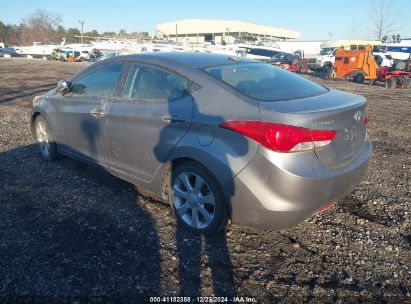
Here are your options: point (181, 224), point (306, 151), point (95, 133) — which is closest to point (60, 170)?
point (95, 133)

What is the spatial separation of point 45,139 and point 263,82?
348cm

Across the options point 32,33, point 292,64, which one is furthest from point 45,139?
point 32,33

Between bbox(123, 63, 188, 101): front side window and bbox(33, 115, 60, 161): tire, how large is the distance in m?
1.88

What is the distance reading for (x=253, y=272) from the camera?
118 inches

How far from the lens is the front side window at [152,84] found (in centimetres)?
355

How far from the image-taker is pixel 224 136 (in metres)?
3.06

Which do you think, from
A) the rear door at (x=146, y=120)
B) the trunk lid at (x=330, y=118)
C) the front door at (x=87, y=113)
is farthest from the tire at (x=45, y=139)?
the trunk lid at (x=330, y=118)

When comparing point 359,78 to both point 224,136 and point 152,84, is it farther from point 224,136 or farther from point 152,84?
point 224,136

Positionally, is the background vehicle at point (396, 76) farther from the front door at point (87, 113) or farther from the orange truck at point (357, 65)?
the front door at point (87, 113)

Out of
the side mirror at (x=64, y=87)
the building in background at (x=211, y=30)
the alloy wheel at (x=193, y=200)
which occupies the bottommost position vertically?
the alloy wheel at (x=193, y=200)

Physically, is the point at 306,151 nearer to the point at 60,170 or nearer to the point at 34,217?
the point at 34,217

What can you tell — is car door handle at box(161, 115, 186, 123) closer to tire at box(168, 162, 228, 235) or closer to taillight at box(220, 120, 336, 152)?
tire at box(168, 162, 228, 235)

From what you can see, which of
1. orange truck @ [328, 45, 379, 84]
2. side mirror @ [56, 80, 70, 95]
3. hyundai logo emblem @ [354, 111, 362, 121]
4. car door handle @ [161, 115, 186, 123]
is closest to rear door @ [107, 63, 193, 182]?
car door handle @ [161, 115, 186, 123]

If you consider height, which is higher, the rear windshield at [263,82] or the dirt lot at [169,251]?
the rear windshield at [263,82]
